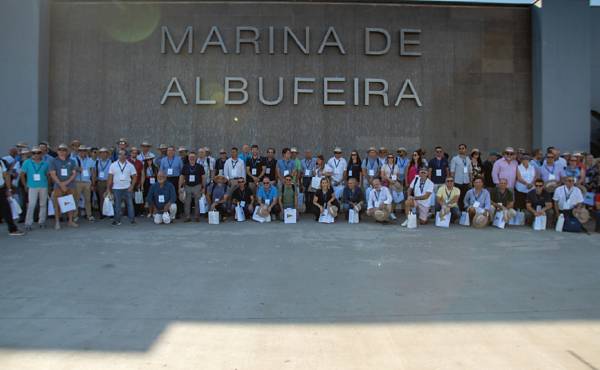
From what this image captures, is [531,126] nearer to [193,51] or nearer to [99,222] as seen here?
[193,51]

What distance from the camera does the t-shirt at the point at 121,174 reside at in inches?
398

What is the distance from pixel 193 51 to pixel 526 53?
405 inches

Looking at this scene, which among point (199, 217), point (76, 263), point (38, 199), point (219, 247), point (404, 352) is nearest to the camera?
point (404, 352)

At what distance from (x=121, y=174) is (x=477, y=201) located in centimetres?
780

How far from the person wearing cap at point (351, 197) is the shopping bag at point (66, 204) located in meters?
5.85

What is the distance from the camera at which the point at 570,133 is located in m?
14.1

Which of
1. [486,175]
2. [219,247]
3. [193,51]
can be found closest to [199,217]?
[219,247]

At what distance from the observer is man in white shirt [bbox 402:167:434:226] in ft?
34.3

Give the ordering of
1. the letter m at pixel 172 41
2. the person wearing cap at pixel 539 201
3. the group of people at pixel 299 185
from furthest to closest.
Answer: the letter m at pixel 172 41 → the person wearing cap at pixel 539 201 → the group of people at pixel 299 185

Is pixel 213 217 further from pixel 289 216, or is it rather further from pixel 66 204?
pixel 66 204

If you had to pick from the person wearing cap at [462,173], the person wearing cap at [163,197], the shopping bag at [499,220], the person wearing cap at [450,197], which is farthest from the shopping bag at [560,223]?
the person wearing cap at [163,197]

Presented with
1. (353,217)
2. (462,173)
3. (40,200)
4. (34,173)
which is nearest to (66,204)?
(40,200)

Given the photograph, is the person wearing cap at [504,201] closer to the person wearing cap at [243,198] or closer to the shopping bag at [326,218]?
the shopping bag at [326,218]

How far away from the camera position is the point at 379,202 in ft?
34.4
